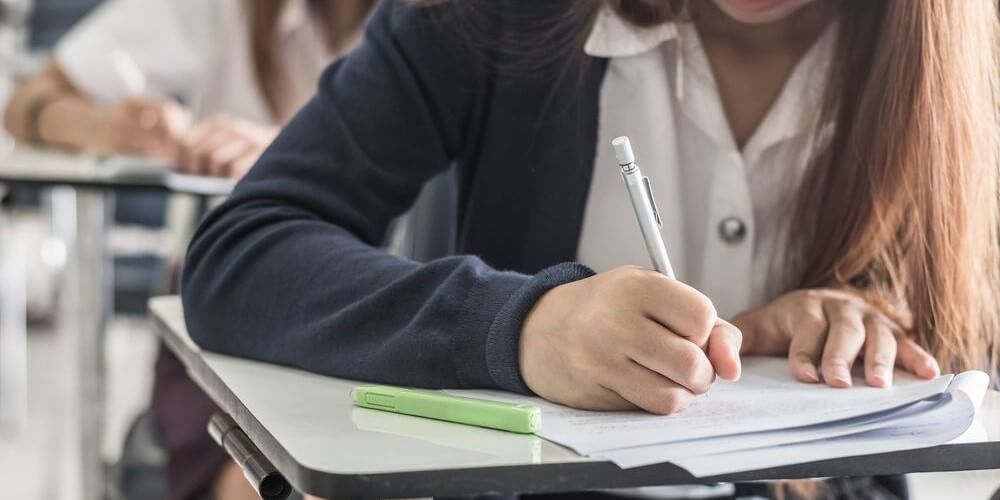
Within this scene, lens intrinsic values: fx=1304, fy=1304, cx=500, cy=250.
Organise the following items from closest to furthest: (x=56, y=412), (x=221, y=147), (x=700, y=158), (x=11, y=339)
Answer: (x=700, y=158), (x=221, y=147), (x=56, y=412), (x=11, y=339)

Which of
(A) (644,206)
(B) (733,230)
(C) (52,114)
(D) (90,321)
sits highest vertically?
(A) (644,206)

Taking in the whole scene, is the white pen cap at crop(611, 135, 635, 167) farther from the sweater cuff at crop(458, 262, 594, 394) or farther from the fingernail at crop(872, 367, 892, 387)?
the fingernail at crop(872, 367, 892, 387)

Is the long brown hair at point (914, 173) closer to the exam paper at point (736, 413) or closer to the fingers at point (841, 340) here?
the fingers at point (841, 340)

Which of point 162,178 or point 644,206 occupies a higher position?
point 644,206

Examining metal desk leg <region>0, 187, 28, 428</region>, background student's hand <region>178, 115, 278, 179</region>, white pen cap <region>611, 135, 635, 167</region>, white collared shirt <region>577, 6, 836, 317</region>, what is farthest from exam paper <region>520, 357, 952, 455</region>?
metal desk leg <region>0, 187, 28, 428</region>

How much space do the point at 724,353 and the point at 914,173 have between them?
0.31m

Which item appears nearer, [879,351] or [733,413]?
[733,413]

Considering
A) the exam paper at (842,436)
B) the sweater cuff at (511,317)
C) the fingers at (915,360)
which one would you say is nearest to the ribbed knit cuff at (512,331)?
the sweater cuff at (511,317)

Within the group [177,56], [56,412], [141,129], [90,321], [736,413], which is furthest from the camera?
[56,412]

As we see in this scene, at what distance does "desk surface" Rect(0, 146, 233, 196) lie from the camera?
155 cm

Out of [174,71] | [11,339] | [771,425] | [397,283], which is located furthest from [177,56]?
[11,339]

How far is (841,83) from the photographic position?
0.97 m

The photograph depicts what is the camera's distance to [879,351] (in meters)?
0.80

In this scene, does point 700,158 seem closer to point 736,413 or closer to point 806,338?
point 806,338
